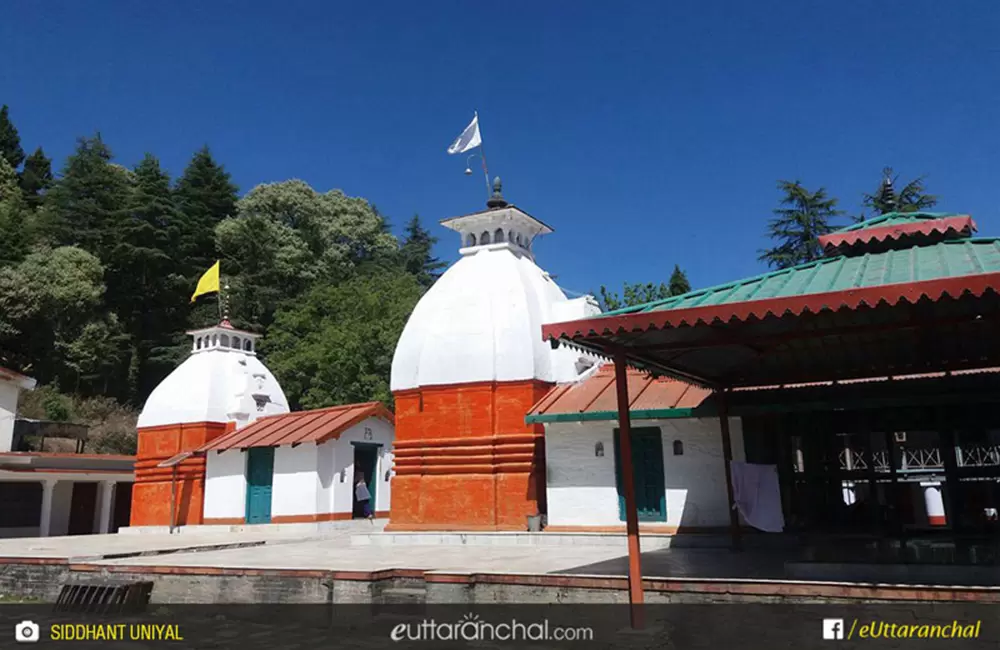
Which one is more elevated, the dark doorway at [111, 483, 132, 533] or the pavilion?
the pavilion

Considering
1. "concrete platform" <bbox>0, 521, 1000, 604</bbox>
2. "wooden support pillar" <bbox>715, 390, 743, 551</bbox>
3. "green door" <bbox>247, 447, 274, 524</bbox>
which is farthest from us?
"green door" <bbox>247, 447, 274, 524</bbox>

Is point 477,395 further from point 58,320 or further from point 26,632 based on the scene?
point 58,320

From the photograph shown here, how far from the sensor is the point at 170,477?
22.8m

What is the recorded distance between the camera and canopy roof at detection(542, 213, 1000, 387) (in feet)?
20.8

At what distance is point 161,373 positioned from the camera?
39469 millimetres

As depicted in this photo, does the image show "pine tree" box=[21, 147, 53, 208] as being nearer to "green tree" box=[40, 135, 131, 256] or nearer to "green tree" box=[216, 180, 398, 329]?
"green tree" box=[40, 135, 131, 256]

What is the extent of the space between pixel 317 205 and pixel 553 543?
39350 millimetres

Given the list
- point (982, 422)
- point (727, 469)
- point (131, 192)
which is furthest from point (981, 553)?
point (131, 192)

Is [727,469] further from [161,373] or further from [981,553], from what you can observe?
[161,373]

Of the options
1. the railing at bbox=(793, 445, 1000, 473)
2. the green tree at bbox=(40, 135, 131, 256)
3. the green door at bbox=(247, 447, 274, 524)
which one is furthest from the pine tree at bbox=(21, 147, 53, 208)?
the railing at bbox=(793, 445, 1000, 473)

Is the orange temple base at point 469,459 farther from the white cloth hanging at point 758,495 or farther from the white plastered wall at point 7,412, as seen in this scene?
the white plastered wall at point 7,412

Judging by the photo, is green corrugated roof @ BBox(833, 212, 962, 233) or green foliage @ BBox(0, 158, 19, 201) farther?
green foliage @ BBox(0, 158, 19, 201)

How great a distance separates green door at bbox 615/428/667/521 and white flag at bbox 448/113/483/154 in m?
8.41

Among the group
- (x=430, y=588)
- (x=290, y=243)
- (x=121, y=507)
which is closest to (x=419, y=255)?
(x=290, y=243)
